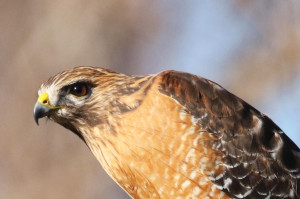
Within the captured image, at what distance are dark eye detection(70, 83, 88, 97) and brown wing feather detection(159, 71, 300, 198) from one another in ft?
1.90

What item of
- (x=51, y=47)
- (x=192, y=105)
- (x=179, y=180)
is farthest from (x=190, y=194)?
(x=51, y=47)

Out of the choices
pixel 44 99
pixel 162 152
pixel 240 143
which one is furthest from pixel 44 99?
pixel 240 143

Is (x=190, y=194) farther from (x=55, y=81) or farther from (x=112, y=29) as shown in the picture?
(x=112, y=29)

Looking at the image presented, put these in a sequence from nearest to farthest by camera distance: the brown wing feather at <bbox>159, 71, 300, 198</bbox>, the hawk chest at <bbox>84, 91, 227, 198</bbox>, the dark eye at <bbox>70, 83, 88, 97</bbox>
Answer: the hawk chest at <bbox>84, 91, 227, 198</bbox> < the brown wing feather at <bbox>159, 71, 300, 198</bbox> < the dark eye at <bbox>70, 83, 88, 97</bbox>

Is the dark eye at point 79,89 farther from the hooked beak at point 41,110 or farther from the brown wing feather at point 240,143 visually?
the brown wing feather at point 240,143

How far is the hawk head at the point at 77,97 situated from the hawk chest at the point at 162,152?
21cm

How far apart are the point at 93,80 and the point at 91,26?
14.2ft

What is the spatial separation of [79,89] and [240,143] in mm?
1222

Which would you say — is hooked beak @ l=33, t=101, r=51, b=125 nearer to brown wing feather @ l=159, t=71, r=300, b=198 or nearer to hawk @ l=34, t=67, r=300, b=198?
hawk @ l=34, t=67, r=300, b=198

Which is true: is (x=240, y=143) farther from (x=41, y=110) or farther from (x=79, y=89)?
(x=41, y=110)

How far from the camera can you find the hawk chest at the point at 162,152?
5.32 meters

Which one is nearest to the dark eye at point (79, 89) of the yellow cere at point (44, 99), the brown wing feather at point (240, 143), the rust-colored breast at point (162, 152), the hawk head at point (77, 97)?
the hawk head at point (77, 97)

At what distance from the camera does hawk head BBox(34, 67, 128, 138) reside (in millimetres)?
5586

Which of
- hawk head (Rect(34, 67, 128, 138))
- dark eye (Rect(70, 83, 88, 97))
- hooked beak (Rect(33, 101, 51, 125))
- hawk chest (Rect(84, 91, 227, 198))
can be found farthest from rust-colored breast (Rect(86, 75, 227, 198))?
hooked beak (Rect(33, 101, 51, 125))
